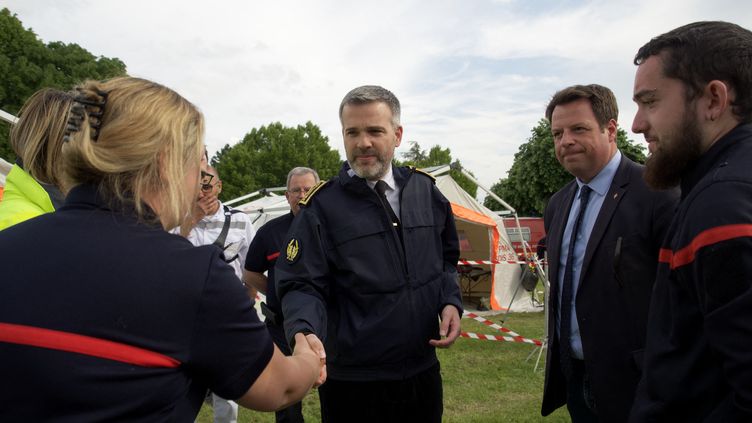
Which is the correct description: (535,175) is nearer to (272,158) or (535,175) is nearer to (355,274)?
(272,158)

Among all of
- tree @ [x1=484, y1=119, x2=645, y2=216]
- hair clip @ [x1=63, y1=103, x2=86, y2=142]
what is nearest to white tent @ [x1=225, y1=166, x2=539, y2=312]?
hair clip @ [x1=63, y1=103, x2=86, y2=142]

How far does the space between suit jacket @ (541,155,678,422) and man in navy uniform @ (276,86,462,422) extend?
695 millimetres

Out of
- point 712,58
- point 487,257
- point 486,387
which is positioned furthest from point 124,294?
point 487,257

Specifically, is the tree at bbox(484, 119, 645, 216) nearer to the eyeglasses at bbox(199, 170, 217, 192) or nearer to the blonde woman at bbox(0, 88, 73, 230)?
the eyeglasses at bbox(199, 170, 217, 192)

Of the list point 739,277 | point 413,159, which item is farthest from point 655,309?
A: point 413,159

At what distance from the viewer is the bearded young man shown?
4.73ft

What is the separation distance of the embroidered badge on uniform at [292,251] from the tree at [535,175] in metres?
28.8

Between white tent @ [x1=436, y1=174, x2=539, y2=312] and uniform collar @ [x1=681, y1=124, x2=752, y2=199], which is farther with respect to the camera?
white tent @ [x1=436, y1=174, x2=539, y2=312]

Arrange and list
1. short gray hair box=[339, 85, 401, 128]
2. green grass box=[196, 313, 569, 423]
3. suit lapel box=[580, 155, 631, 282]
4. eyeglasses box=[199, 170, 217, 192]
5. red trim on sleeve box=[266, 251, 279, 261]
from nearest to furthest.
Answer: suit lapel box=[580, 155, 631, 282] < short gray hair box=[339, 85, 401, 128] < eyeglasses box=[199, 170, 217, 192] < red trim on sleeve box=[266, 251, 279, 261] < green grass box=[196, 313, 569, 423]

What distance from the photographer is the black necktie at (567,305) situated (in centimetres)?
296

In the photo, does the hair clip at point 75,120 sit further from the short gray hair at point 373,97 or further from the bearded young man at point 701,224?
the short gray hair at point 373,97

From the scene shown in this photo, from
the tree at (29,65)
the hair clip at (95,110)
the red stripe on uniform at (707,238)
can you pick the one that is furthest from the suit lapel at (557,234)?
the tree at (29,65)

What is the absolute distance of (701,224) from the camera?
1.53 m

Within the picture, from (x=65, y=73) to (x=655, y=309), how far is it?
98.1 feet
